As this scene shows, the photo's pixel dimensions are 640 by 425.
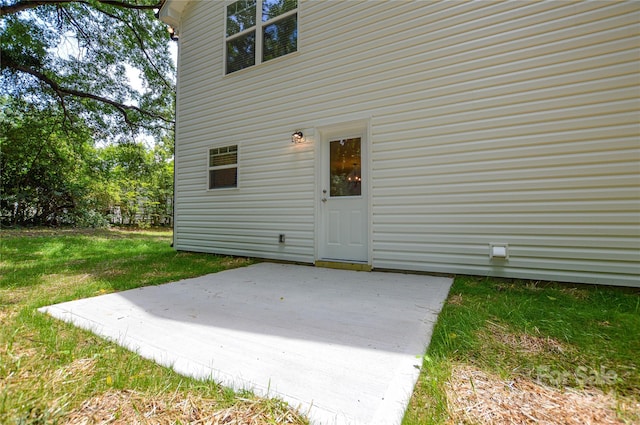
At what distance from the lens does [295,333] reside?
195cm

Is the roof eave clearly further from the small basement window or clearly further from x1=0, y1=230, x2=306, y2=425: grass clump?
x1=0, y1=230, x2=306, y2=425: grass clump

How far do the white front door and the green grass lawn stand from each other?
172 cm

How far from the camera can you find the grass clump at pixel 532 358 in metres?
1.17

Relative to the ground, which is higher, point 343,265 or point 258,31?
point 258,31

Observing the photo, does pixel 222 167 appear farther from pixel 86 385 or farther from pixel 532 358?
pixel 532 358

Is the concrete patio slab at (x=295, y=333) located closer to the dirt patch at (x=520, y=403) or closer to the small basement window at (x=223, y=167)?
the dirt patch at (x=520, y=403)

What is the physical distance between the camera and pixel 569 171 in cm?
299

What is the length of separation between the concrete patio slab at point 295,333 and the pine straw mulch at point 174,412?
0.32 feet

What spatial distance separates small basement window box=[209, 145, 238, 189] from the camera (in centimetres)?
545

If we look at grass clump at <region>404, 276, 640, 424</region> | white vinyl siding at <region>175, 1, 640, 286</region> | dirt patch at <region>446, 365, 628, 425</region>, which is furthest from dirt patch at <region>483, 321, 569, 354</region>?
white vinyl siding at <region>175, 1, 640, 286</region>

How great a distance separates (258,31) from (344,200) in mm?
3619

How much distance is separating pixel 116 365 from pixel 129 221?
1416 centimetres

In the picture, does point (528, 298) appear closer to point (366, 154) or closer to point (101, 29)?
point (366, 154)

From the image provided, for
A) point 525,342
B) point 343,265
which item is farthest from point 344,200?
point 525,342
